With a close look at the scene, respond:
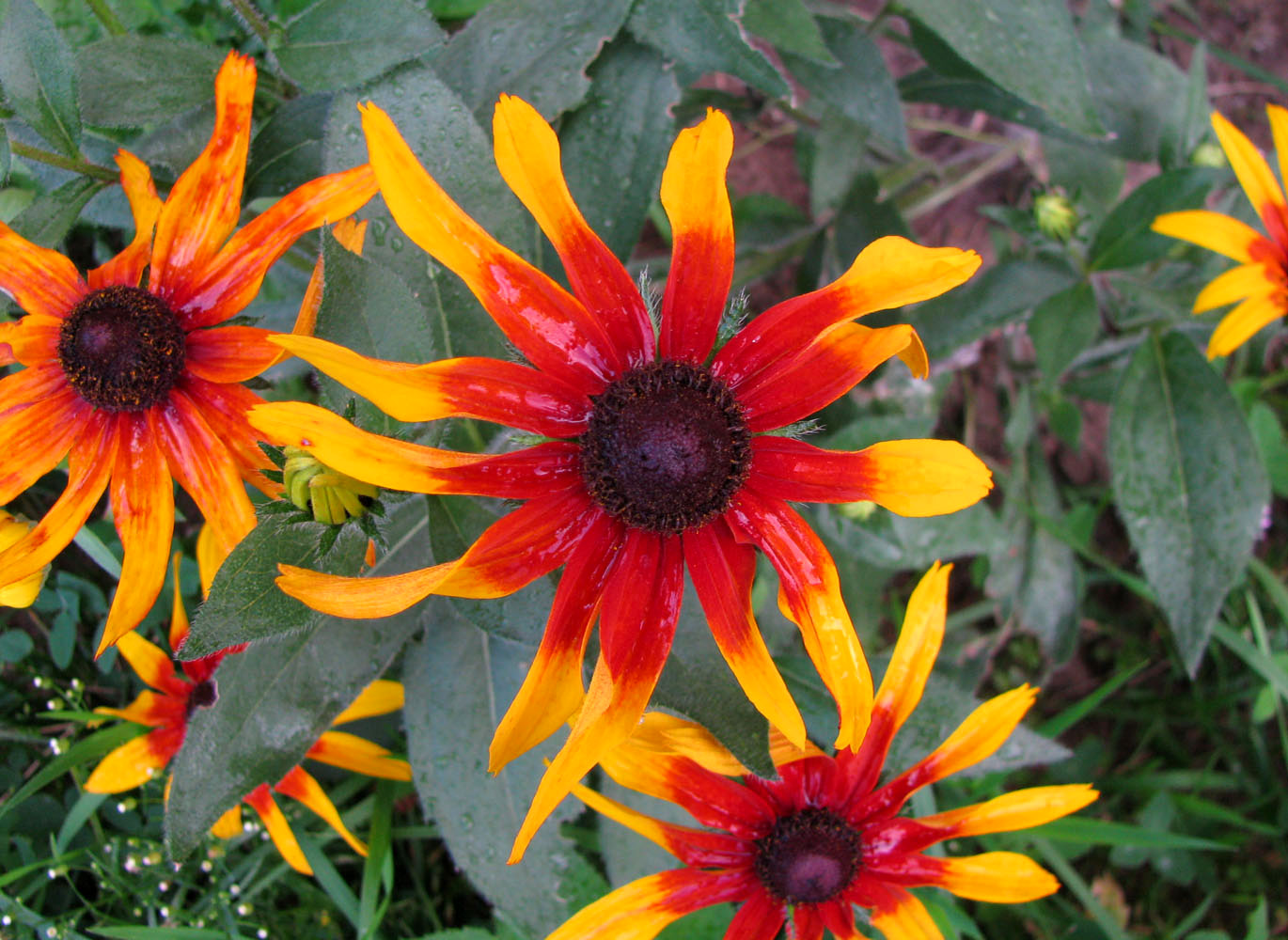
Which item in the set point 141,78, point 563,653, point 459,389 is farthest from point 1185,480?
point 141,78

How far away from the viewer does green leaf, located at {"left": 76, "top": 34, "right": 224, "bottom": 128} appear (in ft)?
4.65

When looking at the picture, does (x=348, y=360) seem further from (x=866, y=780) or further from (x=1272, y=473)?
(x=1272, y=473)

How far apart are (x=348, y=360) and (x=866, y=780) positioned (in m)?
0.90

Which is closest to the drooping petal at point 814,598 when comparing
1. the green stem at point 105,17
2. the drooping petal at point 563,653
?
the drooping petal at point 563,653

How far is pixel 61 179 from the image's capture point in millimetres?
1568

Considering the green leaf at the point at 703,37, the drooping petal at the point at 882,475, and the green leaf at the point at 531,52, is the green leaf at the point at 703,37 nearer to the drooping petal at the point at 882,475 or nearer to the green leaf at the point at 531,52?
the green leaf at the point at 531,52

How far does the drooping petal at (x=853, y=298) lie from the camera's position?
1.00 metres

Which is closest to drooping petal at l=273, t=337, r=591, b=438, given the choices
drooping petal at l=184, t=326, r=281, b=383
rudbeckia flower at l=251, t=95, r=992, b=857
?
rudbeckia flower at l=251, t=95, r=992, b=857

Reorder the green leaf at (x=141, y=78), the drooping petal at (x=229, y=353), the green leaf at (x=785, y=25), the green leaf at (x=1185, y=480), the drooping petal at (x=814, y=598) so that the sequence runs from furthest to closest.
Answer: the green leaf at (x=1185, y=480) < the green leaf at (x=785, y=25) < the green leaf at (x=141, y=78) < the drooping petal at (x=229, y=353) < the drooping petal at (x=814, y=598)

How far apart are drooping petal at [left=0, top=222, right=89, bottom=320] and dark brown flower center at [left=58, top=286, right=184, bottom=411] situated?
1.7 inches

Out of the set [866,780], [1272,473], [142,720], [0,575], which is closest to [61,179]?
[0,575]

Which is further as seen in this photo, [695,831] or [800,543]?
[695,831]

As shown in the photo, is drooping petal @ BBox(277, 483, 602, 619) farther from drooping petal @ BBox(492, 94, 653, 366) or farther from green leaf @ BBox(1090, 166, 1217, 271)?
green leaf @ BBox(1090, 166, 1217, 271)

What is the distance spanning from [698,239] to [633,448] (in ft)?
0.77
